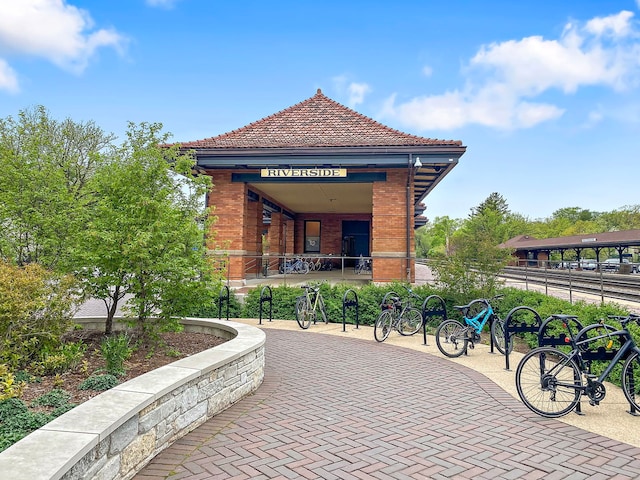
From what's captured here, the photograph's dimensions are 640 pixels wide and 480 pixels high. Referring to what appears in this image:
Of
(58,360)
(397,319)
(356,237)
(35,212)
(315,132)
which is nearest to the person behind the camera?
(58,360)

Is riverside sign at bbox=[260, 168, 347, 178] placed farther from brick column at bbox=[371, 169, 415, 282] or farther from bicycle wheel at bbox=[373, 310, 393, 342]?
bicycle wheel at bbox=[373, 310, 393, 342]

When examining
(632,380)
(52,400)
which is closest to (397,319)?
(632,380)

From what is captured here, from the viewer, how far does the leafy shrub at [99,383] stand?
13.5 feet

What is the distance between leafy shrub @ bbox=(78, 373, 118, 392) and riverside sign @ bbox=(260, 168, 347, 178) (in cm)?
1006

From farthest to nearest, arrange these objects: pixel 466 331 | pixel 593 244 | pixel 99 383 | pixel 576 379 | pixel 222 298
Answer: pixel 593 244, pixel 222 298, pixel 466 331, pixel 576 379, pixel 99 383

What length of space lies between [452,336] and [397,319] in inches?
74.2

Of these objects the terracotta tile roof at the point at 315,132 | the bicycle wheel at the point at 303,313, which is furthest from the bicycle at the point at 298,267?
the bicycle wheel at the point at 303,313

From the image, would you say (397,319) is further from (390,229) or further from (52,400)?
(52,400)

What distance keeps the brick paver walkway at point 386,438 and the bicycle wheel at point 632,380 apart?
0.98 metres

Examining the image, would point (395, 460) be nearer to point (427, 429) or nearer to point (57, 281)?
point (427, 429)

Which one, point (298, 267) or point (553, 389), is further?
point (298, 267)

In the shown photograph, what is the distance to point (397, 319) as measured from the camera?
935cm

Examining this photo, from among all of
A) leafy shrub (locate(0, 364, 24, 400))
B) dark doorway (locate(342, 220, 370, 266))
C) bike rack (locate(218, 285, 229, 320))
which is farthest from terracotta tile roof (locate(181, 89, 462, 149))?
leafy shrub (locate(0, 364, 24, 400))

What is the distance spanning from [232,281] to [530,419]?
10.8 meters
